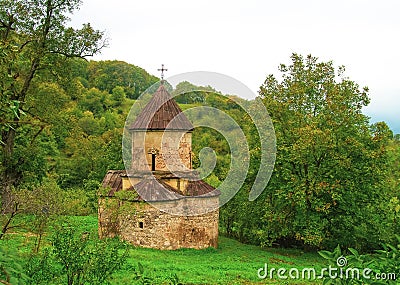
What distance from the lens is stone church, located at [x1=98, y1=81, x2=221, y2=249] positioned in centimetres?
1595

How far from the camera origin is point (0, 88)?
18.0 ft

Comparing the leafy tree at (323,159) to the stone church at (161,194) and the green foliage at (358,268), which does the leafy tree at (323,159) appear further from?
the green foliage at (358,268)

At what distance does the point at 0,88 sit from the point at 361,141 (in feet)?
48.1

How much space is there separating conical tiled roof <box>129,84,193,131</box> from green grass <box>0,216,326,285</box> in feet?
15.2

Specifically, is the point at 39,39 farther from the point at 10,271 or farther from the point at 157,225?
the point at 10,271

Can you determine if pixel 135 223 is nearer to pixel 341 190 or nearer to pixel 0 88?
pixel 341 190

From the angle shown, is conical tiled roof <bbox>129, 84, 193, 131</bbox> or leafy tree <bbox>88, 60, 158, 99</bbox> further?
leafy tree <bbox>88, 60, 158, 99</bbox>

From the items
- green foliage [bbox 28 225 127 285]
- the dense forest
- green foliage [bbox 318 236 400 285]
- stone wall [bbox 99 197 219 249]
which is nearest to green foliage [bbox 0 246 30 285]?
green foliage [bbox 28 225 127 285]

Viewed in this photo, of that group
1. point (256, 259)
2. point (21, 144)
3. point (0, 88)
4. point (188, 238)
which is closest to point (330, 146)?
point (256, 259)

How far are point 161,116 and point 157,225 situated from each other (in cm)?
429

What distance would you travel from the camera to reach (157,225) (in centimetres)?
1599

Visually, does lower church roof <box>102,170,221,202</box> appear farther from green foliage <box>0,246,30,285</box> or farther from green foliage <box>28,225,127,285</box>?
green foliage <box>0,246,30,285</box>

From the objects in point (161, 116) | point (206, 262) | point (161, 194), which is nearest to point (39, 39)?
point (161, 116)

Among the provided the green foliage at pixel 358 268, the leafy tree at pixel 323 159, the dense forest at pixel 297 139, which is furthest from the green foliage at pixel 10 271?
the leafy tree at pixel 323 159
